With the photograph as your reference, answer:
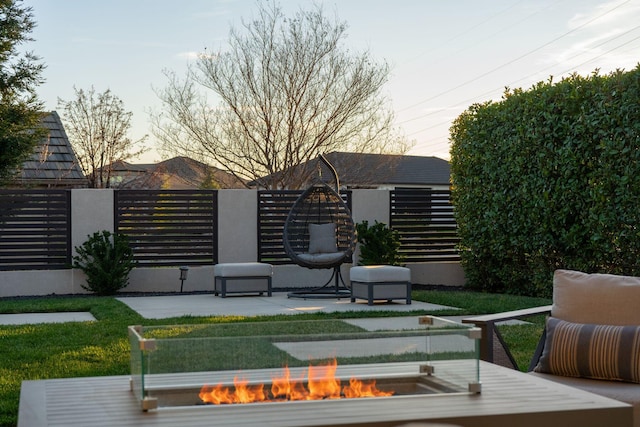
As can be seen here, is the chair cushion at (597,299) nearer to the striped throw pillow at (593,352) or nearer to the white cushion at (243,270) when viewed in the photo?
the striped throw pillow at (593,352)

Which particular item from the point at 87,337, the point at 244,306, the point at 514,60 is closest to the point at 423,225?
the point at 244,306

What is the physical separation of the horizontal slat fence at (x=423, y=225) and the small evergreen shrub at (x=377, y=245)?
50 centimetres

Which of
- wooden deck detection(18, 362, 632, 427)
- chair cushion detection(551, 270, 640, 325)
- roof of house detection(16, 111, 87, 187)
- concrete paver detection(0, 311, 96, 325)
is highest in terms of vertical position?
roof of house detection(16, 111, 87, 187)

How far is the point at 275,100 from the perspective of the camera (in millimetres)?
17250

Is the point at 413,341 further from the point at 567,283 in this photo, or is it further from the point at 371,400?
the point at 567,283

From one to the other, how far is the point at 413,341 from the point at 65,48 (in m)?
15.1

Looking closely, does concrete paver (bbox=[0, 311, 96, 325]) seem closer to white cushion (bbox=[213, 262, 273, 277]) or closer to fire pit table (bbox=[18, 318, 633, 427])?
white cushion (bbox=[213, 262, 273, 277])

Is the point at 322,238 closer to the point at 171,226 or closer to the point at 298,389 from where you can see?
the point at 171,226

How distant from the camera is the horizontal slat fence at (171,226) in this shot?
1184cm

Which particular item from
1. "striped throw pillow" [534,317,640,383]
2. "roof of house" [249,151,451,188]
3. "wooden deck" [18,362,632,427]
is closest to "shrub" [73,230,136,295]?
"roof of house" [249,151,451,188]

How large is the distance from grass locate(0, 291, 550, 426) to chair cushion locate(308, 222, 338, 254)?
1.36 meters

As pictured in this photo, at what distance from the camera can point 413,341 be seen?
2.96m

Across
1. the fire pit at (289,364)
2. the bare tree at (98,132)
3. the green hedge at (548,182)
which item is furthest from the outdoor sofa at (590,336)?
the bare tree at (98,132)

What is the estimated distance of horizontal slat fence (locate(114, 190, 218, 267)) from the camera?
38.8ft
